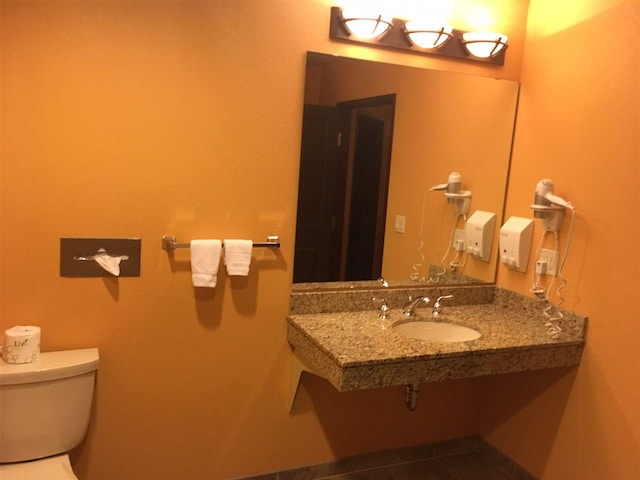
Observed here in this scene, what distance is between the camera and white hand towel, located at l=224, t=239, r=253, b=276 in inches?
79.1

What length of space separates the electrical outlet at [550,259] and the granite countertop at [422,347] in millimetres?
167

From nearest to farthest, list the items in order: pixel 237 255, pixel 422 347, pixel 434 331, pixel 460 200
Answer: pixel 422 347, pixel 237 255, pixel 434 331, pixel 460 200

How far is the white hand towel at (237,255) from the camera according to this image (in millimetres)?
2010

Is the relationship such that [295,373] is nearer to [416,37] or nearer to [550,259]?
[550,259]

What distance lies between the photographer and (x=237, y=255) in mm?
2020

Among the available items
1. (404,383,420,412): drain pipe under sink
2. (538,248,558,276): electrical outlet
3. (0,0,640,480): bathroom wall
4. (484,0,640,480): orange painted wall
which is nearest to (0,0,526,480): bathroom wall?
(0,0,640,480): bathroom wall

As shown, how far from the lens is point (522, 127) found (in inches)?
95.5

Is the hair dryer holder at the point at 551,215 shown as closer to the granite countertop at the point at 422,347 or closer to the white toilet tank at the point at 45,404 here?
the granite countertop at the point at 422,347

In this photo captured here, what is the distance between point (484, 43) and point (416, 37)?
0.32 meters

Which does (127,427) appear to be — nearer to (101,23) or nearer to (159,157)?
(159,157)

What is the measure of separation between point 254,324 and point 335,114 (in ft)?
2.98

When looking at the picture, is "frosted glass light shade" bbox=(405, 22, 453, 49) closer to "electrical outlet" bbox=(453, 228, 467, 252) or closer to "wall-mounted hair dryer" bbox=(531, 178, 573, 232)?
"wall-mounted hair dryer" bbox=(531, 178, 573, 232)

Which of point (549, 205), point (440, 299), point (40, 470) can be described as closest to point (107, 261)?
point (40, 470)

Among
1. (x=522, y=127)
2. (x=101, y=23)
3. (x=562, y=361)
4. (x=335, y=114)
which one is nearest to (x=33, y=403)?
(x=101, y=23)
